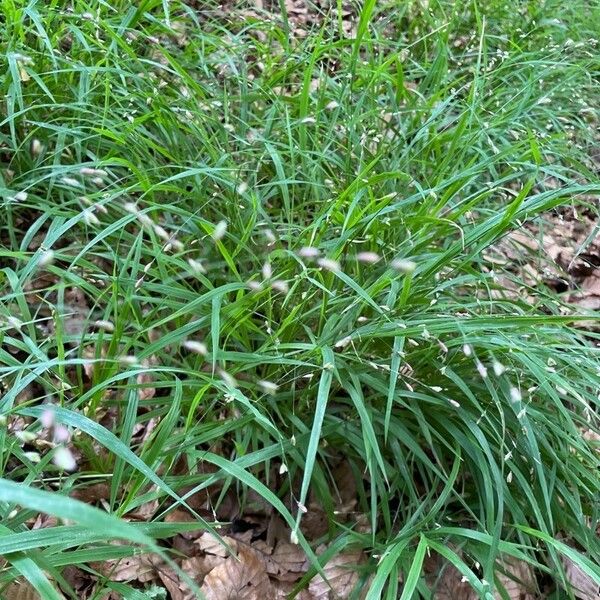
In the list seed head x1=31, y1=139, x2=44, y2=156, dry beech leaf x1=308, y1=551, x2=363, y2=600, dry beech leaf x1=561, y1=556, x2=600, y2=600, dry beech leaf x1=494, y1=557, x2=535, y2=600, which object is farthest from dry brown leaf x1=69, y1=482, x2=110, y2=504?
dry beech leaf x1=561, y1=556, x2=600, y2=600

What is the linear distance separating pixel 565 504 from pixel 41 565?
118cm

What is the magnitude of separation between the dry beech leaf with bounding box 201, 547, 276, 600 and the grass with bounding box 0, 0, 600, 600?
16 centimetres

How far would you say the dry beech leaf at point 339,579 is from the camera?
144 cm

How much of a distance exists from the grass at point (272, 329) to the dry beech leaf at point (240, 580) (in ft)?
0.51

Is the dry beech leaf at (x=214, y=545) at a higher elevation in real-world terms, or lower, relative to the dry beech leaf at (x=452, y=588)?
higher

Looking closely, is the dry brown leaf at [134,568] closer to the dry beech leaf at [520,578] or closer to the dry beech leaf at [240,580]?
the dry beech leaf at [240,580]

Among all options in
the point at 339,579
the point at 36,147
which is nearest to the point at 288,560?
the point at 339,579

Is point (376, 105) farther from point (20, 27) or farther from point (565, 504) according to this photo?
point (565, 504)

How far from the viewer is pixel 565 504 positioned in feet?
5.02

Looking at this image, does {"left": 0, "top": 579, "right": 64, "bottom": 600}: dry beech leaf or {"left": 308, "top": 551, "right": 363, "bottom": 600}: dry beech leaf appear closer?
{"left": 0, "top": 579, "right": 64, "bottom": 600}: dry beech leaf

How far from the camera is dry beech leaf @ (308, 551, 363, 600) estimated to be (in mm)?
1444

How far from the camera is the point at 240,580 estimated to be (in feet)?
4.61

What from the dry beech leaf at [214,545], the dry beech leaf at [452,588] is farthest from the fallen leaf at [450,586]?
the dry beech leaf at [214,545]

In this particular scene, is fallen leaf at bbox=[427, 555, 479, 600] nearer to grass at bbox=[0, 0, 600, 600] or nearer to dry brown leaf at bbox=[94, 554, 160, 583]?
grass at bbox=[0, 0, 600, 600]
